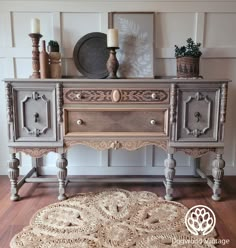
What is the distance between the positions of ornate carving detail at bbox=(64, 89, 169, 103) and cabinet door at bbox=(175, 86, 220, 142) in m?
0.17

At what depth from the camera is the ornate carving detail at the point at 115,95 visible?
205 centimetres

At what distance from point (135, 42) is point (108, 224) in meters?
1.63

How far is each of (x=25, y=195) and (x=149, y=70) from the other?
1612 mm

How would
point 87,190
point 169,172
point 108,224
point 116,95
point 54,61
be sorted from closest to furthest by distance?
1. point 108,224
2. point 116,95
3. point 169,172
4. point 54,61
5. point 87,190

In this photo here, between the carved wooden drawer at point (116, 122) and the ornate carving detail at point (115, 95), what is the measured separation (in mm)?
92

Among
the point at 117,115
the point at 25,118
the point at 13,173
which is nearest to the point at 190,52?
the point at 117,115

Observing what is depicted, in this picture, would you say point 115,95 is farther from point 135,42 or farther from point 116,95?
point 135,42

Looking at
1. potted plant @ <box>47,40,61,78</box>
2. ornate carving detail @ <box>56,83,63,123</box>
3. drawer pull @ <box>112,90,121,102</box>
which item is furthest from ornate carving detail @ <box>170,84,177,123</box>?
potted plant @ <box>47,40,61,78</box>

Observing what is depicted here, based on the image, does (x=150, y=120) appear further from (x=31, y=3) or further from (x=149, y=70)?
(x=31, y=3)

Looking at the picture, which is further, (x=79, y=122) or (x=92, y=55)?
(x=92, y=55)

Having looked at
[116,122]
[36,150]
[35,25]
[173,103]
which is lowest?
[36,150]

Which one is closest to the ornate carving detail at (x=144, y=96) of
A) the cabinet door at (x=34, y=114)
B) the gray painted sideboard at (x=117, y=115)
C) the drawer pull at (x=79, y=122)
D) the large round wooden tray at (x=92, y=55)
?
the gray painted sideboard at (x=117, y=115)

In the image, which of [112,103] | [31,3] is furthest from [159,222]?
[31,3]

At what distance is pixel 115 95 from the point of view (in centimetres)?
205
